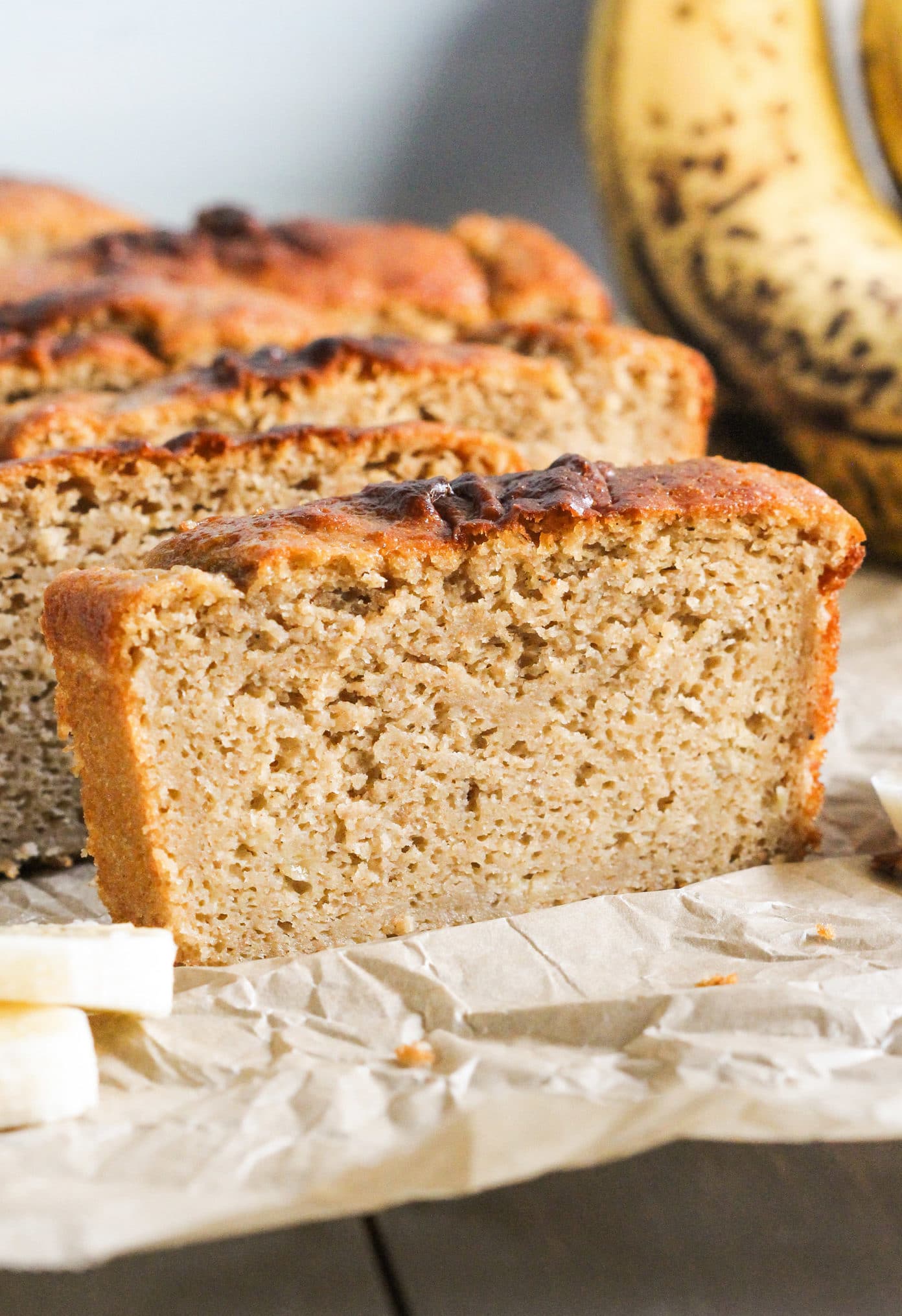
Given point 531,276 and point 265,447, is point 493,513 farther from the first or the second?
point 531,276

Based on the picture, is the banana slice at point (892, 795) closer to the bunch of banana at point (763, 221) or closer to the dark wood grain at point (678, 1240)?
the dark wood grain at point (678, 1240)

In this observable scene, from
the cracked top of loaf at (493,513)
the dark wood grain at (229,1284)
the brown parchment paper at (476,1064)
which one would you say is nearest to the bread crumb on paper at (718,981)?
the brown parchment paper at (476,1064)

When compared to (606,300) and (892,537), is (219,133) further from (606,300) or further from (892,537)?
(892,537)

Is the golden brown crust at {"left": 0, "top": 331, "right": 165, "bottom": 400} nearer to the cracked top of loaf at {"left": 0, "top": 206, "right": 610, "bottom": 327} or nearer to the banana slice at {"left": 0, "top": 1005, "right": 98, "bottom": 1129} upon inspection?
the cracked top of loaf at {"left": 0, "top": 206, "right": 610, "bottom": 327}

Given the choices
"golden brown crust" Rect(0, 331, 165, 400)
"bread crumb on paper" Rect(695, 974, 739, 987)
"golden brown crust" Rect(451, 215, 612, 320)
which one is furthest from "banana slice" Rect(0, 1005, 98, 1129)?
"golden brown crust" Rect(451, 215, 612, 320)

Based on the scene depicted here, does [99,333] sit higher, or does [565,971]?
[99,333]

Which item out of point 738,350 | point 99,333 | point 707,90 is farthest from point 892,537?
point 99,333
